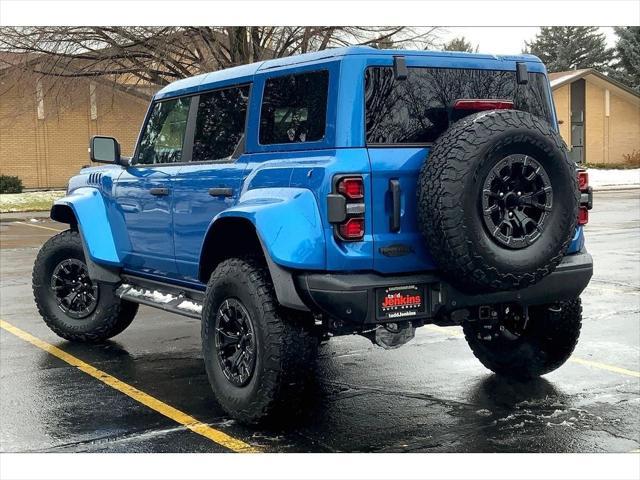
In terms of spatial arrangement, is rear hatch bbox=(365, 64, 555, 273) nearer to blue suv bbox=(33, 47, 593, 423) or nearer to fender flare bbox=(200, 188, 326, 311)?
blue suv bbox=(33, 47, 593, 423)

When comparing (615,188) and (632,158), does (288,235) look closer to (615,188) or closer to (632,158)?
(615,188)

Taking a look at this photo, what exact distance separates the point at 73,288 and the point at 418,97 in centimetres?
397

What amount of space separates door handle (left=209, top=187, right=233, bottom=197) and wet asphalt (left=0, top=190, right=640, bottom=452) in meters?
1.33

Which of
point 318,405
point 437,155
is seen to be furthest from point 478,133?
point 318,405

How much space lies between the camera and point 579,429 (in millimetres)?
4547

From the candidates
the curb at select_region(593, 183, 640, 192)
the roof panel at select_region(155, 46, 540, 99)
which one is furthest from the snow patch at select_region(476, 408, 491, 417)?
the curb at select_region(593, 183, 640, 192)

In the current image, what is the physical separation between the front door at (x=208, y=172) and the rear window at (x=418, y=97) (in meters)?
0.99

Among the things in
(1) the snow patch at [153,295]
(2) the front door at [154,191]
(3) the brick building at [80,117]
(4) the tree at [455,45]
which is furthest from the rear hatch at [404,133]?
(3) the brick building at [80,117]

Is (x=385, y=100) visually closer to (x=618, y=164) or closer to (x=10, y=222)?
(x=10, y=222)

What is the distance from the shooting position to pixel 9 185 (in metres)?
29.9

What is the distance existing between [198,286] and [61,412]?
1.26 m

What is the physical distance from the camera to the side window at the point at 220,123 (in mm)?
5254

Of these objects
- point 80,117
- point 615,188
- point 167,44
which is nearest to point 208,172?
point 167,44

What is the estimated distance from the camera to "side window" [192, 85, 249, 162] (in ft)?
17.2
